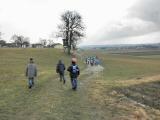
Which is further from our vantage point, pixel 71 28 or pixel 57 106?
pixel 71 28

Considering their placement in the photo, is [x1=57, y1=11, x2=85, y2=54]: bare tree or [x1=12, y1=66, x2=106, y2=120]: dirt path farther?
[x1=57, y1=11, x2=85, y2=54]: bare tree

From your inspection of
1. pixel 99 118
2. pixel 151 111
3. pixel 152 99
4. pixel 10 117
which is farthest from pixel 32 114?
pixel 152 99

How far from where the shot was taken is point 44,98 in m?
Answer: 23.5

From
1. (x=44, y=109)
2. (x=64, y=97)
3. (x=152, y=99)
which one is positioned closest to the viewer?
(x=44, y=109)

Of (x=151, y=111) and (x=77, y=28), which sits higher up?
(x=77, y=28)

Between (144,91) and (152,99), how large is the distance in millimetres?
4525

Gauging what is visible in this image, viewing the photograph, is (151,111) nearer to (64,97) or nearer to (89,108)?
(89,108)

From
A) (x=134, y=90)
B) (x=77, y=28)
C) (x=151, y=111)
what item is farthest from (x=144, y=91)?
(x=77, y=28)

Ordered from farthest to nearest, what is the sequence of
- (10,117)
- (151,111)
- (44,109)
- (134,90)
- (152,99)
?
(134,90)
(152,99)
(151,111)
(44,109)
(10,117)

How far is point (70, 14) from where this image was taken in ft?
354

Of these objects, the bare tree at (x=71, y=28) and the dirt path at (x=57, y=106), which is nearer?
the dirt path at (x=57, y=106)

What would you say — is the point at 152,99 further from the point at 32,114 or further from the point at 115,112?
the point at 32,114

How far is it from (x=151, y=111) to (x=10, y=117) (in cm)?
890

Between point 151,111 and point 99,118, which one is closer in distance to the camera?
point 99,118
